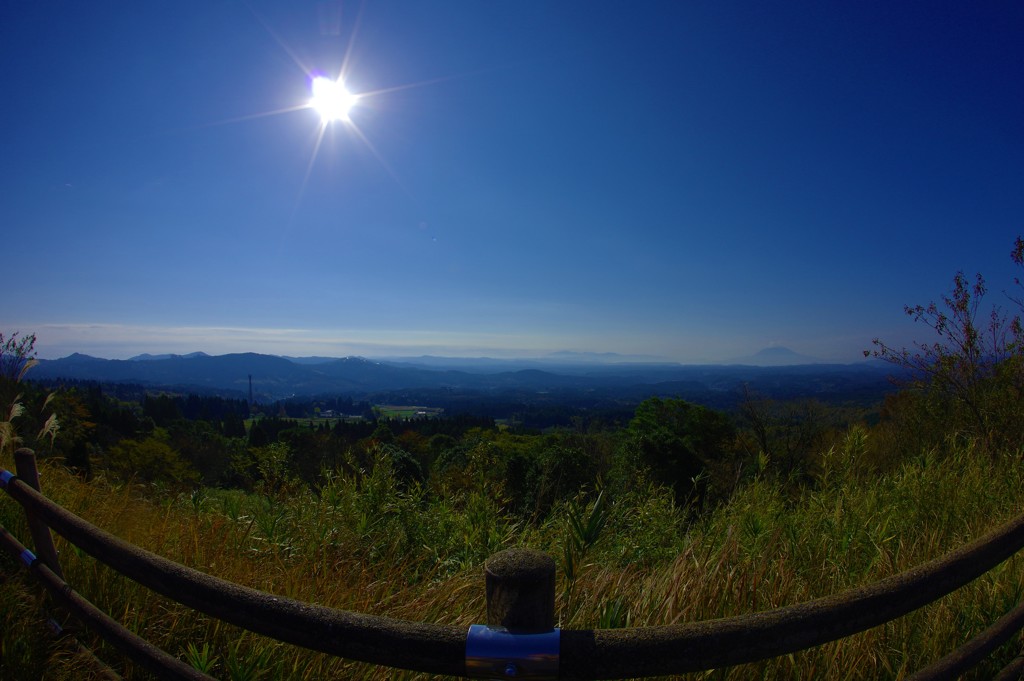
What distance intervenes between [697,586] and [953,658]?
39.3 inches

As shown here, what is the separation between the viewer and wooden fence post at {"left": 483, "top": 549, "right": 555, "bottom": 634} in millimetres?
1017

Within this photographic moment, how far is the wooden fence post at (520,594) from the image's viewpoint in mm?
1017

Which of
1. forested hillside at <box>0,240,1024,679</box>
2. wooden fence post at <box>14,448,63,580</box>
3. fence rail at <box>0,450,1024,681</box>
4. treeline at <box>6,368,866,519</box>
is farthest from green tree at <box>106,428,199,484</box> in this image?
fence rail at <box>0,450,1024,681</box>

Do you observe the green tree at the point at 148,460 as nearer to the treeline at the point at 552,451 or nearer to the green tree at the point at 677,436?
the treeline at the point at 552,451

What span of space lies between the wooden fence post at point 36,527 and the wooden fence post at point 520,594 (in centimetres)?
257

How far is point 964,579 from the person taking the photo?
1403 mm

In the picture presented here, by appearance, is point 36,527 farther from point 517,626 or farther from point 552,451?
point 552,451

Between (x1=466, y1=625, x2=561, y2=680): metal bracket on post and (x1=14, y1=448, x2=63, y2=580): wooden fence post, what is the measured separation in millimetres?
2550

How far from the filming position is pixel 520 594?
102 cm

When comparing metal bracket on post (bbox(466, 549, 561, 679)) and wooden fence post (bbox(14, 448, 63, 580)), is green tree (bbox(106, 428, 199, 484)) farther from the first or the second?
metal bracket on post (bbox(466, 549, 561, 679))

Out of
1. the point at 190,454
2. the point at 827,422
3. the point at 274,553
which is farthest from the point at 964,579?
the point at 190,454

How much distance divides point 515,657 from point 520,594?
0.12m

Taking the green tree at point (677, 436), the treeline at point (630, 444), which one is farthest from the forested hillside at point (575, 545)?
the green tree at point (677, 436)

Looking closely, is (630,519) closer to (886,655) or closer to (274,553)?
(886,655)
